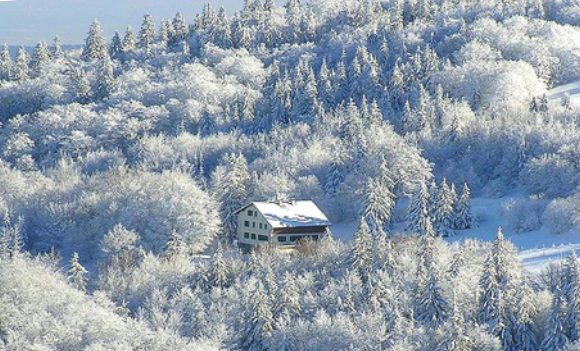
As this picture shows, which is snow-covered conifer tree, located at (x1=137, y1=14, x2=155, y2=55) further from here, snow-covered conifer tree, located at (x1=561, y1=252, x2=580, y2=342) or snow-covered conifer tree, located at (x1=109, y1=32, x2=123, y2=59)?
snow-covered conifer tree, located at (x1=561, y1=252, x2=580, y2=342)

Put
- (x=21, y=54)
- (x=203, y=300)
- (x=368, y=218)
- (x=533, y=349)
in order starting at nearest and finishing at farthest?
(x=533, y=349), (x=203, y=300), (x=368, y=218), (x=21, y=54)

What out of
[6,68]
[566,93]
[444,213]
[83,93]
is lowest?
[444,213]

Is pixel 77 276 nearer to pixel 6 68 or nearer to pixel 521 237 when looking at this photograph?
pixel 521 237

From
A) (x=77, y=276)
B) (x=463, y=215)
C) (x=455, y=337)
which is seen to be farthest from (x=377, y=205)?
(x=455, y=337)

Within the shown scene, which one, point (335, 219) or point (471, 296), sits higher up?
point (335, 219)

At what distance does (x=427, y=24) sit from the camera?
487ft

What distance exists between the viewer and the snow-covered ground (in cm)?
7375

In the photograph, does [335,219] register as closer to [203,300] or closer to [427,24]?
[203,300]

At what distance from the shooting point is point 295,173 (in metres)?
103

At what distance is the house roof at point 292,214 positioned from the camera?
86394 mm

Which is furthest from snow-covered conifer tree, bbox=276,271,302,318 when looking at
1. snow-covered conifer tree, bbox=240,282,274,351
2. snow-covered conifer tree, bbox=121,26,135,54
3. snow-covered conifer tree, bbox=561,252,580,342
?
snow-covered conifer tree, bbox=121,26,135,54

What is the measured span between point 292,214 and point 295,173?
1494cm

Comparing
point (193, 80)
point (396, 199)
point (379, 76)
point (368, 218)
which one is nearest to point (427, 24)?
point (379, 76)

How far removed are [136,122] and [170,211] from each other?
45.6 m
